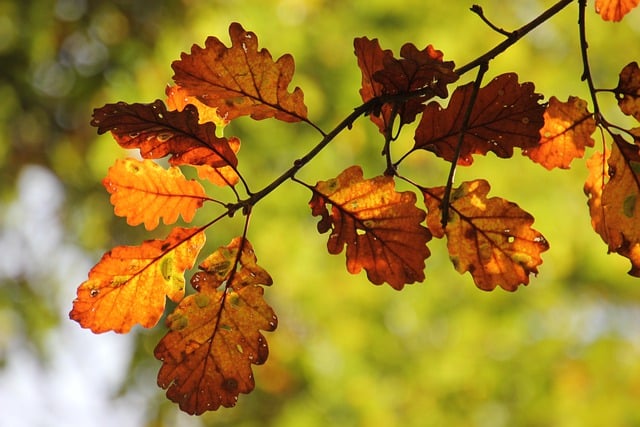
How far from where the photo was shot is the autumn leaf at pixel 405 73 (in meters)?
0.50

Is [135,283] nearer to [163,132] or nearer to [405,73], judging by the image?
[163,132]

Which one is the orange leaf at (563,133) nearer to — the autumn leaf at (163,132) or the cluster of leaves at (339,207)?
the cluster of leaves at (339,207)

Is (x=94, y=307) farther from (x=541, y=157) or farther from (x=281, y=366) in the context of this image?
(x=281, y=366)

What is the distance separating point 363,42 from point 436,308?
2573 mm

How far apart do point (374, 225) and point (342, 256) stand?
2.41 m

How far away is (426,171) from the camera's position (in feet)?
10.1

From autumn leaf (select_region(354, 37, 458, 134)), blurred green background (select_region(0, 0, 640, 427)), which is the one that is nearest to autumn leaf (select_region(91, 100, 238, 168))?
autumn leaf (select_region(354, 37, 458, 134))

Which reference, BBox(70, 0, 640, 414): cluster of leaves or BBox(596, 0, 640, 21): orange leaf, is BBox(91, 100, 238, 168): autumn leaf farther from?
BBox(596, 0, 640, 21): orange leaf

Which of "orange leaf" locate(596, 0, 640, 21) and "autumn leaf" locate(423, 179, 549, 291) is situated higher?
"orange leaf" locate(596, 0, 640, 21)

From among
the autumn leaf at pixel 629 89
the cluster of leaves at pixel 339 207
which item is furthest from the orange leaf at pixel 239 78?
the autumn leaf at pixel 629 89

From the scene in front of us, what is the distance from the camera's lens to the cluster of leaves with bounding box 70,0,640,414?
0.53 metres

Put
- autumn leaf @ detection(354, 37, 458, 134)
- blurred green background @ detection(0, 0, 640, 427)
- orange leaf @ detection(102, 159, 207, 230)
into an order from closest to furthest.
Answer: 1. autumn leaf @ detection(354, 37, 458, 134)
2. orange leaf @ detection(102, 159, 207, 230)
3. blurred green background @ detection(0, 0, 640, 427)

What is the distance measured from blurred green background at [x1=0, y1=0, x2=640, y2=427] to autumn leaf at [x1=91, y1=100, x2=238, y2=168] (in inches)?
84.8

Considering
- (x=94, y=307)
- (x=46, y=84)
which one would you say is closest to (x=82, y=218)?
(x=46, y=84)
